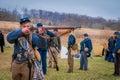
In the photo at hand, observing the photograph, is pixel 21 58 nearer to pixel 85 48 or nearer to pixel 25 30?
pixel 25 30

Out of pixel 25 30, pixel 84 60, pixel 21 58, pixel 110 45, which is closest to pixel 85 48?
pixel 84 60

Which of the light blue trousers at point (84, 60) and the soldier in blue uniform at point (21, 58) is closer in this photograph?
the soldier in blue uniform at point (21, 58)

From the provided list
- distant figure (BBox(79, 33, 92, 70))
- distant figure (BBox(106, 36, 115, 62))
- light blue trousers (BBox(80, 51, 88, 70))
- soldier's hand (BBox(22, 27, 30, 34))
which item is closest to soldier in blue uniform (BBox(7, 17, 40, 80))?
soldier's hand (BBox(22, 27, 30, 34))

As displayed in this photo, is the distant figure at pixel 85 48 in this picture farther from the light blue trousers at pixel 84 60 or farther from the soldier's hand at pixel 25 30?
the soldier's hand at pixel 25 30

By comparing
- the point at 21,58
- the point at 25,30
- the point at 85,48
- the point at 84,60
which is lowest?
the point at 84,60

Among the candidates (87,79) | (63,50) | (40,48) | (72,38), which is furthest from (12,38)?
(63,50)

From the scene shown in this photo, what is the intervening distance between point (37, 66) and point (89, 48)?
1010 cm

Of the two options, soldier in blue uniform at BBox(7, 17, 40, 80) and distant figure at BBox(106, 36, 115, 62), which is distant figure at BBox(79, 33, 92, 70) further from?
soldier in blue uniform at BBox(7, 17, 40, 80)

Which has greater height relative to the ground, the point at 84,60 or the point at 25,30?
the point at 25,30

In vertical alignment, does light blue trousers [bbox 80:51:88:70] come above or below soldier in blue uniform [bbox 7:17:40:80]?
below

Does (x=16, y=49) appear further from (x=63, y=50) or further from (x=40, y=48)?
(x=63, y=50)

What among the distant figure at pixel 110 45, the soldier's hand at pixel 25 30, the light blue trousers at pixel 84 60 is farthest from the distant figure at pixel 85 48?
the soldier's hand at pixel 25 30

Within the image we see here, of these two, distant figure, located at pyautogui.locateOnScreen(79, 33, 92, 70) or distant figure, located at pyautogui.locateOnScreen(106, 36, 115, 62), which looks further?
distant figure, located at pyautogui.locateOnScreen(106, 36, 115, 62)

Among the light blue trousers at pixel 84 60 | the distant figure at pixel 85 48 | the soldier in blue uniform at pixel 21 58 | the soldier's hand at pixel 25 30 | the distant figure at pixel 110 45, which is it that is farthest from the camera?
the distant figure at pixel 110 45
